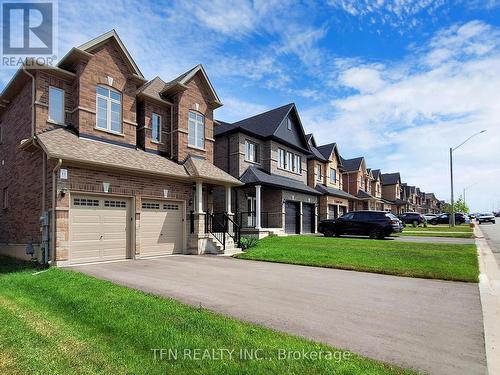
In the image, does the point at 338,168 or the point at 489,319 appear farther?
the point at 338,168

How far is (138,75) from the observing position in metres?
15.1

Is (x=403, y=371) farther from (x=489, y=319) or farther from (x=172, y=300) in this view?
(x=172, y=300)

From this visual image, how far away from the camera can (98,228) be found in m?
12.4

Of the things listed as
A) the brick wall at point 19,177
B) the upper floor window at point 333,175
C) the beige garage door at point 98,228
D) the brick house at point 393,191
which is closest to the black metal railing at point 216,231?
the beige garage door at point 98,228

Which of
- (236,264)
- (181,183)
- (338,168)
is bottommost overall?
(236,264)

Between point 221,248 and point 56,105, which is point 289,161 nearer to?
point 221,248

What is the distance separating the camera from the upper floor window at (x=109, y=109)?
13977 millimetres

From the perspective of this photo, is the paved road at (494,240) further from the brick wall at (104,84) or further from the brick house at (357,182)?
the brick wall at (104,84)

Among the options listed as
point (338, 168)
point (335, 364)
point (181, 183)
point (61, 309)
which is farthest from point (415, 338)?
point (338, 168)

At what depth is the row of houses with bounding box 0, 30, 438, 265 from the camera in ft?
38.3

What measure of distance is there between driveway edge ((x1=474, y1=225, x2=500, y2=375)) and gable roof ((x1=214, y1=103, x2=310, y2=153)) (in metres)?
15.5

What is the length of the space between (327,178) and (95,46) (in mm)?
25132

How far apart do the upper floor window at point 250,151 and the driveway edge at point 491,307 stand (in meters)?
14.7

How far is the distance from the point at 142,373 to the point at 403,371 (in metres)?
3.05
